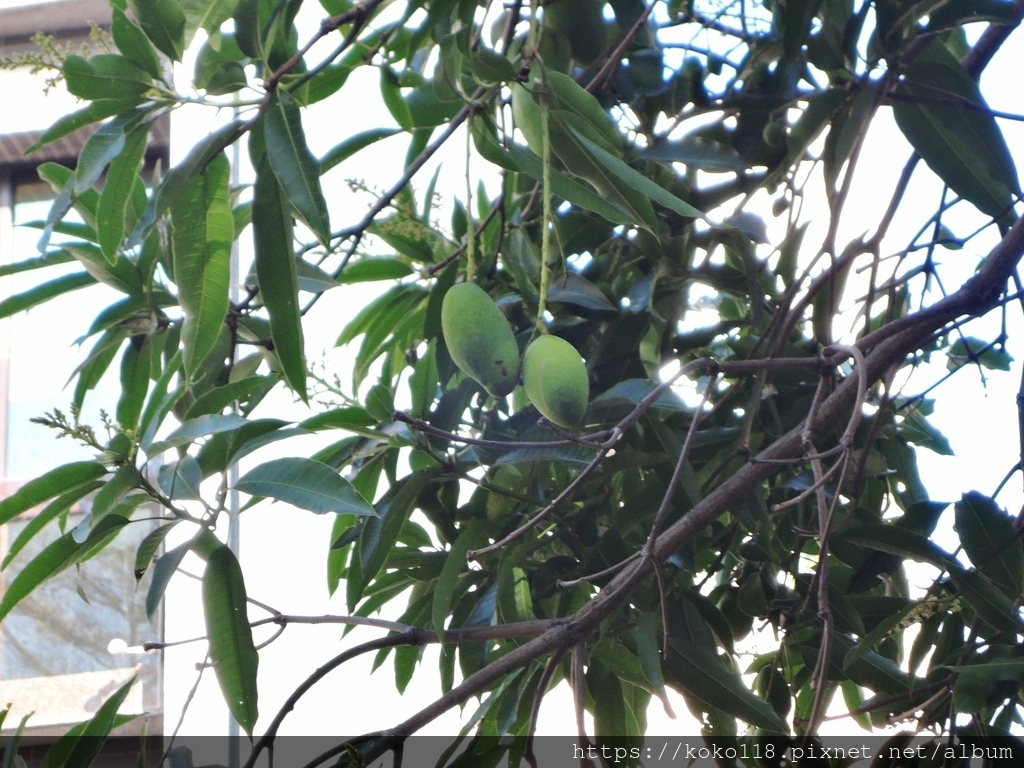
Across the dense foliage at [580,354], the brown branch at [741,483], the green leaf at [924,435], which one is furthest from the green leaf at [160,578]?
the green leaf at [924,435]

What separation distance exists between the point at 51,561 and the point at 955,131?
0.69 metres

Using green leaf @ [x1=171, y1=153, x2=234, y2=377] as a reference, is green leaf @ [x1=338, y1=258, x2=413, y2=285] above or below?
above

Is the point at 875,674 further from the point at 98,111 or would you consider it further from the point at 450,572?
the point at 98,111

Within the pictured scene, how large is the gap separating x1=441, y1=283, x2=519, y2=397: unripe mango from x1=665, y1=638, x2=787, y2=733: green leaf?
28cm

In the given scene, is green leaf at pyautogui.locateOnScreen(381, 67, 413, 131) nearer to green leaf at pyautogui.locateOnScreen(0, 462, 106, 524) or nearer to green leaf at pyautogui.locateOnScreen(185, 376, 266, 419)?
green leaf at pyautogui.locateOnScreen(185, 376, 266, 419)

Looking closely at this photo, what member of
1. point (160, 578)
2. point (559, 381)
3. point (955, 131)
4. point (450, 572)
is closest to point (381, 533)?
point (450, 572)

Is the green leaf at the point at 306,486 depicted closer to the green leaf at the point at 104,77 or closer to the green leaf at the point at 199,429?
the green leaf at the point at 199,429

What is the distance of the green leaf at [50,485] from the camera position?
60 centimetres

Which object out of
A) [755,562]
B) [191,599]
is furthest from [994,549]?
[191,599]

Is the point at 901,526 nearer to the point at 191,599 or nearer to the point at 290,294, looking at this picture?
the point at 290,294

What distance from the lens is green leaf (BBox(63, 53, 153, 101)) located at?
53 centimetres

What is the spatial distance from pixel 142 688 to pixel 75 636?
0.18 meters

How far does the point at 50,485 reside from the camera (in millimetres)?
601

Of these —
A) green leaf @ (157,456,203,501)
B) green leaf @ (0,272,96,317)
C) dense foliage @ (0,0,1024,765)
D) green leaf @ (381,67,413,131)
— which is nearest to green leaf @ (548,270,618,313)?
dense foliage @ (0,0,1024,765)
